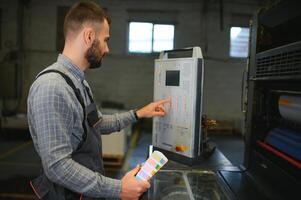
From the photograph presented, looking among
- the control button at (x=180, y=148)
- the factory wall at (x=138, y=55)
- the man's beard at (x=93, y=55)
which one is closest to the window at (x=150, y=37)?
the factory wall at (x=138, y=55)

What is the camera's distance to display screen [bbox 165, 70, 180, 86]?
1777 mm

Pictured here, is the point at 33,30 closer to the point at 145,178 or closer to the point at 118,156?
the point at 118,156

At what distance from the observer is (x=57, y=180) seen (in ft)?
3.72

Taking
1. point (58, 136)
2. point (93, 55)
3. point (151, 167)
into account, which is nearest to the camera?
point (58, 136)

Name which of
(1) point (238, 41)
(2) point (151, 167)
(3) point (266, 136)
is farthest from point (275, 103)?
(1) point (238, 41)

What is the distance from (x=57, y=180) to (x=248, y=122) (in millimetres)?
1153

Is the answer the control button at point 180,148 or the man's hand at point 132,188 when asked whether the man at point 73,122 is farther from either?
the control button at point 180,148

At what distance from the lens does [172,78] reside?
182cm

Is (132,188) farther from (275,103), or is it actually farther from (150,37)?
(150,37)

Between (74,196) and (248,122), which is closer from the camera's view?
(74,196)

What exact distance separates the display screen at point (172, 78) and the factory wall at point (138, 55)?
18.5 ft

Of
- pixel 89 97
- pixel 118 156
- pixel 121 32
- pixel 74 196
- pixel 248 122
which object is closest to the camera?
pixel 74 196

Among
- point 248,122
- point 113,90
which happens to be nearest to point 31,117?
point 248,122

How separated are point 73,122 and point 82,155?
18 cm
